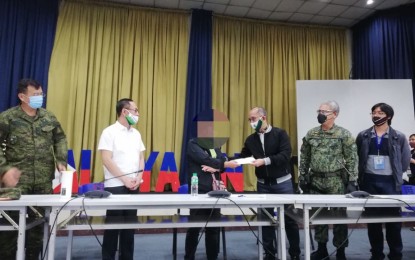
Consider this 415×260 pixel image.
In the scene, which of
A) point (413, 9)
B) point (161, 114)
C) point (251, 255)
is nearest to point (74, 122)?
point (161, 114)

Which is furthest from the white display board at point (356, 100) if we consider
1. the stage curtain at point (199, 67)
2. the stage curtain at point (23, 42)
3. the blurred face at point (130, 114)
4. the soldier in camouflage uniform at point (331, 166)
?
the stage curtain at point (23, 42)

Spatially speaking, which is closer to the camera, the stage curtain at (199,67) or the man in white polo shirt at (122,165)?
the man in white polo shirt at (122,165)

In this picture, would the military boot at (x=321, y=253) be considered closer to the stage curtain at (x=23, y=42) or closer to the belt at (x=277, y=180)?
the belt at (x=277, y=180)

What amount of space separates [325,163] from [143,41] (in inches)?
134

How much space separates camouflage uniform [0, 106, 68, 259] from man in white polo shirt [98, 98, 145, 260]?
1.21ft

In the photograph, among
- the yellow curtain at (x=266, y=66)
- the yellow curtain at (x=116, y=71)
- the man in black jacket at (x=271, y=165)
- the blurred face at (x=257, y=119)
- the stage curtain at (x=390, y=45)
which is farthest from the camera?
the yellow curtain at (x=266, y=66)

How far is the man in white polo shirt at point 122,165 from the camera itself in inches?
88.5

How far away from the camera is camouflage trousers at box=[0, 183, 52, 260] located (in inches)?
80.9

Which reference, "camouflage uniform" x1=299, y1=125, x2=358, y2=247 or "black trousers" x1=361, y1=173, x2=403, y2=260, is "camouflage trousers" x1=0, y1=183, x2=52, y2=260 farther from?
"black trousers" x1=361, y1=173, x2=403, y2=260

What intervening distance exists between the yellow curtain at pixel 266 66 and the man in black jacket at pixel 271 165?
2.31 meters

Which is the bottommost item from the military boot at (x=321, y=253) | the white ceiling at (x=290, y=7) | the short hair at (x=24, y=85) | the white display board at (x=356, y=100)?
the military boot at (x=321, y=253)

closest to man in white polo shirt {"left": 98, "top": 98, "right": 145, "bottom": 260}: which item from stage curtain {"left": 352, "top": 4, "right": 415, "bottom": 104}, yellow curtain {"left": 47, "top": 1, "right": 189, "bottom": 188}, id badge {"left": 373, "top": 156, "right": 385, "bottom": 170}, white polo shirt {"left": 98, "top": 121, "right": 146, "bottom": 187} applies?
white polo shirt {"left": 98, "top": 121, "right": 146, "bottom": 187}

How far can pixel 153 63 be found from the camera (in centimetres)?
486

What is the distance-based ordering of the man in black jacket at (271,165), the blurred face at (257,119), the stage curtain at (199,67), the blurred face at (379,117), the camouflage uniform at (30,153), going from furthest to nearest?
the stage curtain at (199,67) < the blurred face at (379,117) < the blurred face at (257,119) < the man in black jacket at (271,165) < the camouflage uniform at (30,153)
